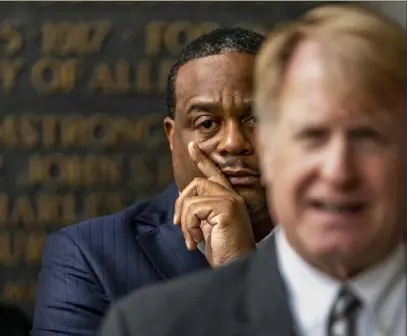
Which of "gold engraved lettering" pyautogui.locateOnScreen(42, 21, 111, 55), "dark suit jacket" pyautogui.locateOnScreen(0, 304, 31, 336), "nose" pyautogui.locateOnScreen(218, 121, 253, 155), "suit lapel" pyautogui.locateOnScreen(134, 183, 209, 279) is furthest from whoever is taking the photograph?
"gold engraved lettering" pyautogui.locateOnScreen(42, 21, 111, 55)

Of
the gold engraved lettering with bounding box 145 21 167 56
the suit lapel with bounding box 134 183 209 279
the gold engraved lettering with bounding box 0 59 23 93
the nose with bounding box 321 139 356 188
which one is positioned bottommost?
the suit lapel with bounding box 134 183 209 279

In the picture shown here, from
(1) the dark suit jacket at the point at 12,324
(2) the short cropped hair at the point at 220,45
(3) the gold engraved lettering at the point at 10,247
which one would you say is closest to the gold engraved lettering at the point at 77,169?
(3) the gold engraved lettering at the point at 10,247

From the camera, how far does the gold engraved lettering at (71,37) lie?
224 centimetres

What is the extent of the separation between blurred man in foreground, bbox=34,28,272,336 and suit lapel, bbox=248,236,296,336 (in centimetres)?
47

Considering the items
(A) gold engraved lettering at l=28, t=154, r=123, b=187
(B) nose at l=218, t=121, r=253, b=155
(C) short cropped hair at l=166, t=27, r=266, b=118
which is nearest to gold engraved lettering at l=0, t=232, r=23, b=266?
(A) gold engraved lettering at l=28, t=154, r=123, b=187

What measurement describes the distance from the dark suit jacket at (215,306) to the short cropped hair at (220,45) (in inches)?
25.1

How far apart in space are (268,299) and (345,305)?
0.07m

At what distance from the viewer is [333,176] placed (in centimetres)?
66

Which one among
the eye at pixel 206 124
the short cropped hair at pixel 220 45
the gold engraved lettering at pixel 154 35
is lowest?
the eye at pixel 206 124

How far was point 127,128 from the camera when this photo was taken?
227 centimetres

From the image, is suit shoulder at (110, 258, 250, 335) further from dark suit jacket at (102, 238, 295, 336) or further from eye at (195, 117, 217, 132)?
eye at (195, 117, 217, 132)

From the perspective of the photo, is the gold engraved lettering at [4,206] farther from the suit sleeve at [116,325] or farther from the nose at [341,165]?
the nose at [341,165]

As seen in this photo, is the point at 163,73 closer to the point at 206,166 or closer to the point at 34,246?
the point at 34,246

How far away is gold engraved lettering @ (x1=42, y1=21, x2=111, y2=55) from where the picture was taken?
2.24 m
